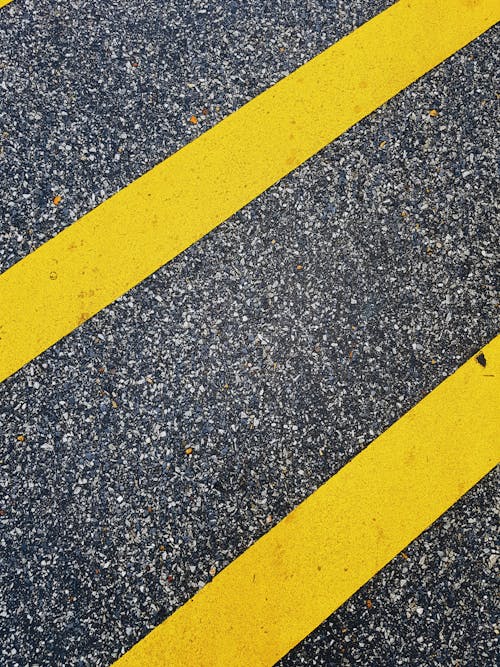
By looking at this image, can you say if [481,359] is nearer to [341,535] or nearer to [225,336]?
[341,535]

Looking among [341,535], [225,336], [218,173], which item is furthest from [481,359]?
[218,173]

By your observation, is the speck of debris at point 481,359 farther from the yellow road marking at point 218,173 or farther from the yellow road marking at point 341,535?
the yellow road marking at point 218,173

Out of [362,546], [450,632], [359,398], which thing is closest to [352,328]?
[359,398]

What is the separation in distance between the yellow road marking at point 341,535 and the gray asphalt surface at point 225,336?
1.9 inches

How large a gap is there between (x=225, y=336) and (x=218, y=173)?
53 cm

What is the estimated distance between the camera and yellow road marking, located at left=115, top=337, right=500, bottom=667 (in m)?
1.71

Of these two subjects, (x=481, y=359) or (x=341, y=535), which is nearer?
(x=341, y=535)

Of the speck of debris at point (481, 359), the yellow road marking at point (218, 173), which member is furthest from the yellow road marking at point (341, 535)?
the yellow road marking at point (218, 173)

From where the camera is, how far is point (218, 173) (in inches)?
75.7

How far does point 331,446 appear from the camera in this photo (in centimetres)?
183

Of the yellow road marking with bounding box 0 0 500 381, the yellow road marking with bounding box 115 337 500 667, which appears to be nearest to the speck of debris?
the yellow road marking with bounding box 115 337 500 667

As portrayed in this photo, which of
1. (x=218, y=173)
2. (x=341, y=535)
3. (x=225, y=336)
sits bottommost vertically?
(x=341, y=535)

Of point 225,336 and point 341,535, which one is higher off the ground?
point 225,336

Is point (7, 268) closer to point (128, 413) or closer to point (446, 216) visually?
point (128, 413)
